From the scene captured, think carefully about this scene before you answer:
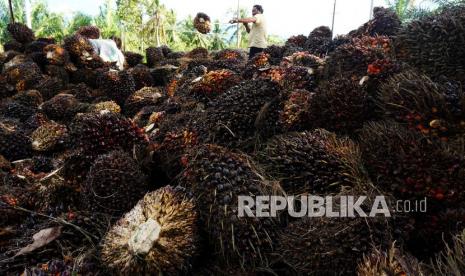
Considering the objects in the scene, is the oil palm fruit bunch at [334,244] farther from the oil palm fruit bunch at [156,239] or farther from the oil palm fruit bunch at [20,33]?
the oil palm fruit bunch at [20,33]

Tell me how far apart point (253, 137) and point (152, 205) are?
748 millimetres

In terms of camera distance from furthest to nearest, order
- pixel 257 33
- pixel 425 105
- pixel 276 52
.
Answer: pixel 257 33 < pixel 276 52 < pixel 425 105

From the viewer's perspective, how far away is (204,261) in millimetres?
1739

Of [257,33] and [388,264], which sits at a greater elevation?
[257,33]

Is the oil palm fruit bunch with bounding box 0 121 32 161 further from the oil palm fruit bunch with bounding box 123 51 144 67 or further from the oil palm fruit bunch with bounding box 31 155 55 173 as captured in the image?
the oil palm fruit bunch with bounding box 123 51 144 67

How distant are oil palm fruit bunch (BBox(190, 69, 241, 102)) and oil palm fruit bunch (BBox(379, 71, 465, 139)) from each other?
1.35 m

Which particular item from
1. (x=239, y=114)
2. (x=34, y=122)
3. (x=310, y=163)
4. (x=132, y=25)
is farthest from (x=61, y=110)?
(x=132, y=25)

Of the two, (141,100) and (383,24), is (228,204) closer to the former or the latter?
(383,24)

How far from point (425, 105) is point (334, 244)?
83 centimetres

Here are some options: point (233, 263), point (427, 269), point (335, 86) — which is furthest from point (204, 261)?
point (335, 86)

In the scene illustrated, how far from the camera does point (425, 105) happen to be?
1.82 meters

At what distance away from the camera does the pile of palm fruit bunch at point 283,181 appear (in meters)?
1.53

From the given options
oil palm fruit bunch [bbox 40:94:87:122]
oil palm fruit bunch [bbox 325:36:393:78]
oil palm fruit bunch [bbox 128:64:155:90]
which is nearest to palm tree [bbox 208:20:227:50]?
oil palm fruit bunch [bbox 128:64:155:90]

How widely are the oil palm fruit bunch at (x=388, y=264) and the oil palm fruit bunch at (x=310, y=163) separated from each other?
1.42 ft
